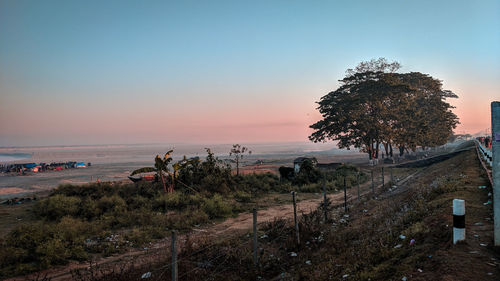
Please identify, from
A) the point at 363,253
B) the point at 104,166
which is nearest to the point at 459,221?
the point at 363,253

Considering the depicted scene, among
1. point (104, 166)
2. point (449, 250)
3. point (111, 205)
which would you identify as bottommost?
point (104, 166)

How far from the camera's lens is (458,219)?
15.8ft

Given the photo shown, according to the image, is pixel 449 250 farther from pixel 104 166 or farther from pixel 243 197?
pixel 104 166

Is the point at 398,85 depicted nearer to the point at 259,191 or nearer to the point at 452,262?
the point at 259,191

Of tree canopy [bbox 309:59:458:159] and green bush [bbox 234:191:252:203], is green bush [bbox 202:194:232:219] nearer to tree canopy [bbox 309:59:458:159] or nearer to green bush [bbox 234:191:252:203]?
green bush [bbox 234:191:252:203]

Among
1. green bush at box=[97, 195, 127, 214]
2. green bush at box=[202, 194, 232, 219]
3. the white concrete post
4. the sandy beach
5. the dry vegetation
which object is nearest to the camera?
the dry vegetation

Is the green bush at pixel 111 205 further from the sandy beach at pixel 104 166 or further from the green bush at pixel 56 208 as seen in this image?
the sandy beach at pixel 104 166

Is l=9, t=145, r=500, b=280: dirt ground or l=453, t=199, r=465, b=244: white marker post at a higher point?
l=453, t=199, r=465, b=244: white marker post

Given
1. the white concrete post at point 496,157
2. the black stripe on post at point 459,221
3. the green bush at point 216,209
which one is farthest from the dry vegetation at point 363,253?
the green bush at point 216,209

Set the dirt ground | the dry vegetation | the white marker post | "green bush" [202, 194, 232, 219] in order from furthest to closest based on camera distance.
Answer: "green bush" [202, 194, 232, 219] < the white marker post < the dry vegetation < the dirt ground

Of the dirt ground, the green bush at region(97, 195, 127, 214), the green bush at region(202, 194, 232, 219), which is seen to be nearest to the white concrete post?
the dirt ground

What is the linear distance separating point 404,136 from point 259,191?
25.6 meters

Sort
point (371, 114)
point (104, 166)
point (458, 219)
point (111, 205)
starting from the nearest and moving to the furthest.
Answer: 1. point (458, 219)
2. point (111, 205)
3. point (371, 114)
4. point (104, 166)

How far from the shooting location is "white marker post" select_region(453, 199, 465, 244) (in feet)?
15.5
